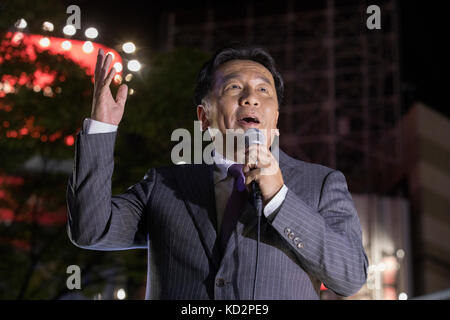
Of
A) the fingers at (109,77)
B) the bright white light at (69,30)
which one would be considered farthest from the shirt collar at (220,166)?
the bright white light at (69,30)

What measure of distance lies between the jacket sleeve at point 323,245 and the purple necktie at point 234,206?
24 centimetres

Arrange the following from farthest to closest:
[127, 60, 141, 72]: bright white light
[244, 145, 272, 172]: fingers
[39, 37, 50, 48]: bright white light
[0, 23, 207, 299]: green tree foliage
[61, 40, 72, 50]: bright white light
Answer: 1. [0, 23, 207, 299]: green tree foliage
2. [61, 40, 72, 50]: bright white light
3. [39, 37, 50, 48]: bright white light
4. [127, 60, 141, 72]: bright white light
5. [244, 145, 272, 172]: fingers

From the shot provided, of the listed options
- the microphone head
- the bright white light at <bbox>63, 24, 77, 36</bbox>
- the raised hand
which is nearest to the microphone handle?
the microphone head

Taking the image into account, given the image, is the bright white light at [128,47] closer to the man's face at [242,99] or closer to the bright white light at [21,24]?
the bright white light at [21,24]

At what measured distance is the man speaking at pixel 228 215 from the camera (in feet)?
6.95

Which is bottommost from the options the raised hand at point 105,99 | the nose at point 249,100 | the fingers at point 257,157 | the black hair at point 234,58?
the fingers at point 257,157

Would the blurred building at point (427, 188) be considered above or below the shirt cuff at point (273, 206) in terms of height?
above

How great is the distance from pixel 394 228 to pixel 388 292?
2.26m

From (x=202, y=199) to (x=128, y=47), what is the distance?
16.7 feet

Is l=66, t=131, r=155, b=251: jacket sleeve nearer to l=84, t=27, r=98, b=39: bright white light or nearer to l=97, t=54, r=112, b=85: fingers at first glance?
l=97, t=54, r=112, b=85: fingers

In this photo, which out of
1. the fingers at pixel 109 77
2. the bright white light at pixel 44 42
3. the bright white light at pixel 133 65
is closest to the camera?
the fingers at pixel 109 77

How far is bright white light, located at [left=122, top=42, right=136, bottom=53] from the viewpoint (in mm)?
7121
